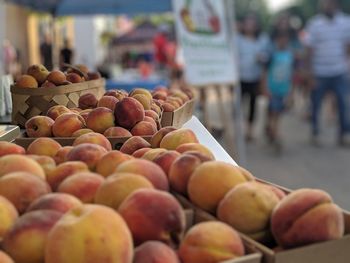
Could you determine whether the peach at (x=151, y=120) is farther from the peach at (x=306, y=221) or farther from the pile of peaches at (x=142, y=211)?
the peach at (x=306, y=221)

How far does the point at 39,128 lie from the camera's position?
194 cm

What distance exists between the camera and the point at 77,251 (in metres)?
0.93

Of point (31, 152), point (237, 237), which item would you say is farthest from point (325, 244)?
point (31, 152)

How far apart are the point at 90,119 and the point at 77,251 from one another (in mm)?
1023

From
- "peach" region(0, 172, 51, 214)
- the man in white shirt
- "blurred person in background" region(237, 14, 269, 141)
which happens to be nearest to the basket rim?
"peach" region(0, 172, 51, 214)

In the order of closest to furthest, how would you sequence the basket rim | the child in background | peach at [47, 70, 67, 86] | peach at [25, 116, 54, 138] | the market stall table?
the market stall table, peach at [25, 116, 54, 138], the basket rim, peach at [47, 70, 67, 86], the child in background

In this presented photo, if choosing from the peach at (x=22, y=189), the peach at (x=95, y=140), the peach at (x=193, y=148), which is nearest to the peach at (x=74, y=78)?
the peach at (x=95, y=140)

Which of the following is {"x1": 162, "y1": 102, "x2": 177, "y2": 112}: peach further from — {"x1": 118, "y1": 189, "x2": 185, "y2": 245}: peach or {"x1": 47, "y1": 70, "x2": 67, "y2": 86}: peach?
{"x1": 118, "y1": 189, "x2": 185, "y2": 245}: peach

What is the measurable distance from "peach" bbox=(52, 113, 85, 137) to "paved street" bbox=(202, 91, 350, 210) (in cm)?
311

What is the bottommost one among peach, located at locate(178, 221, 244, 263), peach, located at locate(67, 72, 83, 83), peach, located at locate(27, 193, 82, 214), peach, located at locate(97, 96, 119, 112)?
peach, located at locate(178, 221, 244, 263)

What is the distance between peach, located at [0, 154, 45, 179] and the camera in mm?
1284

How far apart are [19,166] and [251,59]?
242 inches

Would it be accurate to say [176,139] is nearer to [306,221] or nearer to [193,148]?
[193,148]

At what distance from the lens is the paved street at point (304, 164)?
5.18m
